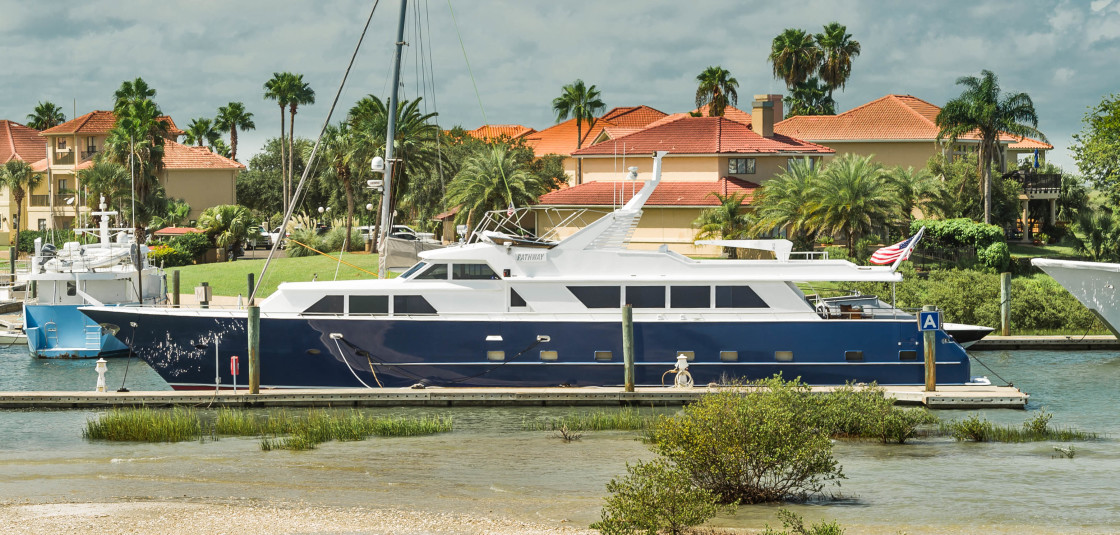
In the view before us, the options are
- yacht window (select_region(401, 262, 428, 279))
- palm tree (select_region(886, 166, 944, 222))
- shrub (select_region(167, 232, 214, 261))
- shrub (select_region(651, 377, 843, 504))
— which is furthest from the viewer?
shrub (select_region(167, 232, 214, 261))

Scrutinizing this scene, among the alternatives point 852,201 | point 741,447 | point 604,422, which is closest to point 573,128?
point 852,201

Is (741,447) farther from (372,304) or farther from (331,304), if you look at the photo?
(331,304)

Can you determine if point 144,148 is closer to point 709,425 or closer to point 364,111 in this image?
point 364,111

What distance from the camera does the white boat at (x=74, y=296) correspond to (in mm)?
32875

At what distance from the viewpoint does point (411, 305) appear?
926 inches

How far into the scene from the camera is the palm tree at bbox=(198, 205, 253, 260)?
58.5 metres

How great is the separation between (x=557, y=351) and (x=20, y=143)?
248 feet

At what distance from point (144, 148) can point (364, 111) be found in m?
12.3

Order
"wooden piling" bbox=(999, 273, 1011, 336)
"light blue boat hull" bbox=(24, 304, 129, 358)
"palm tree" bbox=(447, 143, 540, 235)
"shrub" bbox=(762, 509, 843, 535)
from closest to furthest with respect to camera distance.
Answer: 1. "shrub" bbox=(762, 509, 843, 535)
2. "light blue boat hull" bbox=(24, 304, 129, 358)
3. "wooden piling" bbox=(999, 273, 1011, 336)
4. "palm tree" bbox=(447, 143, 540, 235)

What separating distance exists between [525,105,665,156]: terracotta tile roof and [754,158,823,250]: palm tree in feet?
149

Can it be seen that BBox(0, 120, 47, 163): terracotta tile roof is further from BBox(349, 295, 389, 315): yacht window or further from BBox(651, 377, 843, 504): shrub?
BBox(651, 377, 843, 504): shrub

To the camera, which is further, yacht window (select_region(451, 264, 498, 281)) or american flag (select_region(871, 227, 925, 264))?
yacht window (select_region(451, 264, 498, 281))

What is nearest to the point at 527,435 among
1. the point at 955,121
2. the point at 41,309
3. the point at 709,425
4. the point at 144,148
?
the point at 709,425

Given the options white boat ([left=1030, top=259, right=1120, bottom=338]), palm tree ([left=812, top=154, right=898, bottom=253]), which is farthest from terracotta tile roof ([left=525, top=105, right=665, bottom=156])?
white boat ([left=1030, top=259, right=1120, bottom=338])
